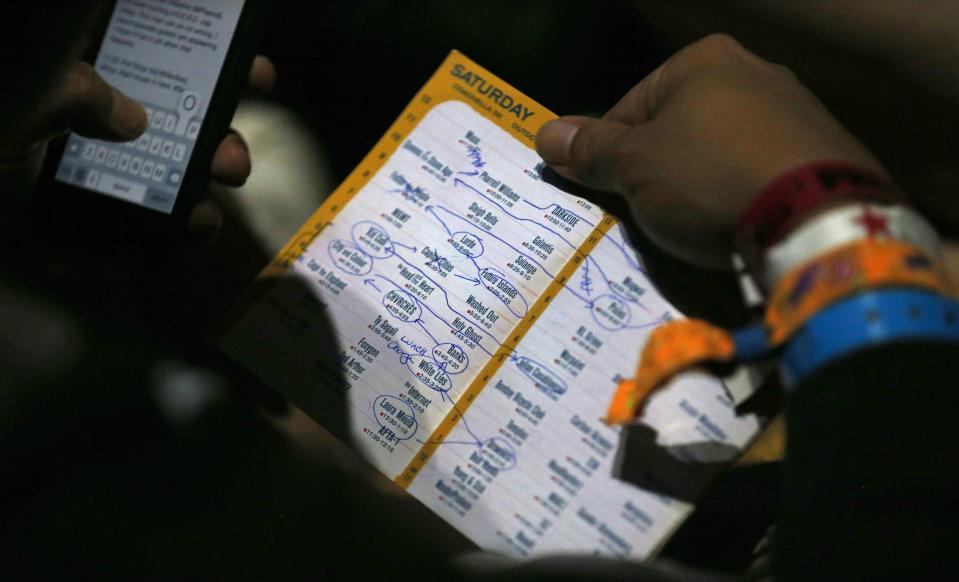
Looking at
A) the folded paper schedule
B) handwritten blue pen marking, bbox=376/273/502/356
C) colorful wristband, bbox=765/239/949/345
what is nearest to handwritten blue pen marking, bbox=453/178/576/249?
the folded paper schedule

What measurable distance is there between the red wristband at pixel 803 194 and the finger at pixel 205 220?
1.60ft

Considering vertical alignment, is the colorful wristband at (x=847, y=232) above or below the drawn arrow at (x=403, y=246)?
above

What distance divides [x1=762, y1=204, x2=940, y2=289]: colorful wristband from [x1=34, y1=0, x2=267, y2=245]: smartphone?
49 centimetres

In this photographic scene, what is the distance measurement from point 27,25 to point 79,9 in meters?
0.03

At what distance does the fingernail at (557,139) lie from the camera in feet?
1.74

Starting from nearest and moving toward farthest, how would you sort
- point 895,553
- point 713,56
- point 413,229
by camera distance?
Answer: 1. point 895,553
2. point 713,56
3. point 413,229

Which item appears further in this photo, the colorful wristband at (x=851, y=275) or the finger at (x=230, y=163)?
the finger at (x=230, y=163)

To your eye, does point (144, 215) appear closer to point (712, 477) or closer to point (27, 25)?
point (27, 25)

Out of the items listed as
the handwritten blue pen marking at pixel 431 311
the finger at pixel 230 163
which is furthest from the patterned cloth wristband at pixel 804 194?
the finger at pixel 230 163

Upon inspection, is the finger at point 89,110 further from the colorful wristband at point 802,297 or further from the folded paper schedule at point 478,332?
the colorful wristband at point 802,297

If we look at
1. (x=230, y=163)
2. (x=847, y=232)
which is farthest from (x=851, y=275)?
(x=230, y=163)

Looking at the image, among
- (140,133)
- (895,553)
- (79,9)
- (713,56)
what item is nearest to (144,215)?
(140,133)

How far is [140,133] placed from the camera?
0.56 metres

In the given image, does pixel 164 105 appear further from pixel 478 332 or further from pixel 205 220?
pixel 478 332
